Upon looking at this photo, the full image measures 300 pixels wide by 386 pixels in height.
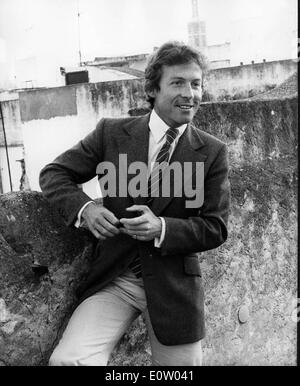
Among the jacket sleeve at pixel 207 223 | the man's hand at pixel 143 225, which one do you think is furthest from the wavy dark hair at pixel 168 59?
the man's hand at pixel 143 225

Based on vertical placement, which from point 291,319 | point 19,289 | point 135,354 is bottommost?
point 291,319

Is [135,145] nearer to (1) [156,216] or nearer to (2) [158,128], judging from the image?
(2) [158,128]

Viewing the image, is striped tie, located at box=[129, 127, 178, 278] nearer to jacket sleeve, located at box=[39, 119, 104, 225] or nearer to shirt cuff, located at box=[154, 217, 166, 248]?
shirt cuff, located at box=[154, 217, 166, 248]

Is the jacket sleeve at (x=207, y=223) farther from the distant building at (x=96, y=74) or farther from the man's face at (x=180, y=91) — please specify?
the distant building at (x=96, y=74)

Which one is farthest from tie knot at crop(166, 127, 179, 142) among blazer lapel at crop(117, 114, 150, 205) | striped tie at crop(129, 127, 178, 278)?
blazer lapel at crop(117, 114, 150, 205)

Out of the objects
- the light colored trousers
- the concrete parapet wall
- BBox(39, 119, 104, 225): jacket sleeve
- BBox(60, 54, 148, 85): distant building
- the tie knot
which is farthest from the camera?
BBox(60, 54, 148, 85): distant building

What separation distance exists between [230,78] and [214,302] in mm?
17827

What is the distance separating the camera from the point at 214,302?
4082 mm

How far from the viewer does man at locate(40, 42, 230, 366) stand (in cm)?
279

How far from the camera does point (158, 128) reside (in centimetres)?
301

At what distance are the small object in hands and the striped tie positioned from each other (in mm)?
491

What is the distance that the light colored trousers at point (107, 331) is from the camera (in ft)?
8.64
